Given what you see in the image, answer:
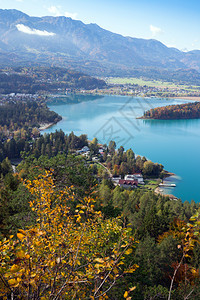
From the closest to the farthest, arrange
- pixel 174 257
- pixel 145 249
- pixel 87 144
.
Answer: pixel 145 249 → pixel 174 257 → pixel 87 144

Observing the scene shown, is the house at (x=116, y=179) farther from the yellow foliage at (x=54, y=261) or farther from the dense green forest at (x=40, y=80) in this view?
the dense green forest at (x=40, y=80)

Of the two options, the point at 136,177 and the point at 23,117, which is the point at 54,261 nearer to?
the point at 136,177

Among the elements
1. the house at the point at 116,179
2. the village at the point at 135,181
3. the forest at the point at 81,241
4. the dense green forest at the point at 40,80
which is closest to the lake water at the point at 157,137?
the village at the point at 135,181

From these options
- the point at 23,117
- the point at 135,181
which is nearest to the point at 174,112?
the point at 23,117

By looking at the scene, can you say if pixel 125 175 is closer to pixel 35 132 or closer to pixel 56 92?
pixel 35 132

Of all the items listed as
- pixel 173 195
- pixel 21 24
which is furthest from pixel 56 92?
pixel 21 24

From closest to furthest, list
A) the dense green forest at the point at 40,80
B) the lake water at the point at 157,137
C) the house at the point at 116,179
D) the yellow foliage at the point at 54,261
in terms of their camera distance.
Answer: the yellow foliage at the point at 54,261
the house at the point at 116,179
the lake water at the point at 157,137
the dense green forest at the point at 40,80
